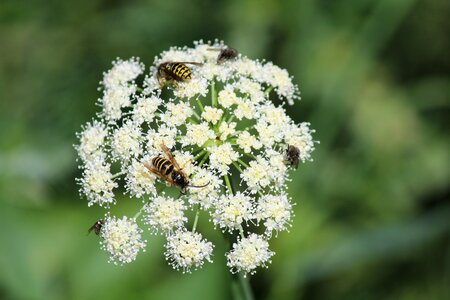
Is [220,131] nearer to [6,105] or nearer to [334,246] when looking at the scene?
[334,246]

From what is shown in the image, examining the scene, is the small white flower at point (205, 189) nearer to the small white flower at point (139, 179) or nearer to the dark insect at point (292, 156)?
the small white flower at point (139, 179)

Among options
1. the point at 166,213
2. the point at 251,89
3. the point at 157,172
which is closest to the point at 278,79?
the point at 251,89

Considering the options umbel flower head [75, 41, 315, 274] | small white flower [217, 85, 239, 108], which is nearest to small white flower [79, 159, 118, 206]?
umbel flower head [75, 41, 315, 274]

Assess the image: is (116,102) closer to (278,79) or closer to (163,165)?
(163,165)

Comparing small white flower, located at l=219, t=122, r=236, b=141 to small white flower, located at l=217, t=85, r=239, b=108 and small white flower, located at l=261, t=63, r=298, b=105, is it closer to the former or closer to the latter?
small white flower, located at l=217, t=85, r=239, b=108

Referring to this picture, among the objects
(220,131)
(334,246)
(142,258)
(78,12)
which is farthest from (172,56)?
(78,12)

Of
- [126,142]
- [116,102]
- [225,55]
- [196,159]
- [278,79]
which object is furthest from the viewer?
[278,79]

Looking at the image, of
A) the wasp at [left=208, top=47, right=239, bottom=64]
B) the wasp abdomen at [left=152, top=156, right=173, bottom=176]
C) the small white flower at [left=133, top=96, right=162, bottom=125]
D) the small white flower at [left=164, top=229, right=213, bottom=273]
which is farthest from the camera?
the wasp at [left=208, top=47, right=239, bottom=64]
